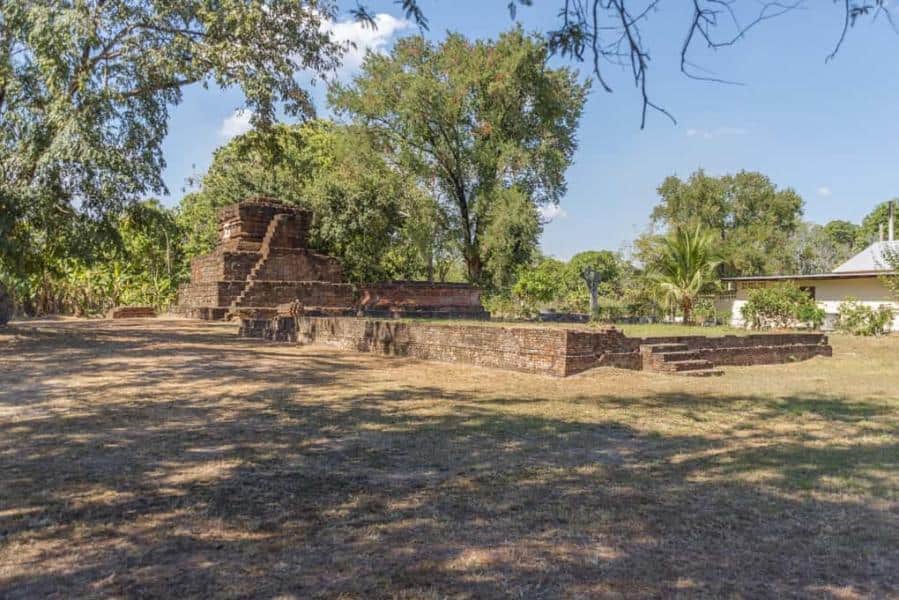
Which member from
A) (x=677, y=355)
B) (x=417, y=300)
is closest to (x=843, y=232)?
(x=417, y=300)

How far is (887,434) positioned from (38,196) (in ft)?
39.7

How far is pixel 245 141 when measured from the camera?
1420 centimetres

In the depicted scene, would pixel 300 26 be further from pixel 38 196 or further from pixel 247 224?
pixel 247 224

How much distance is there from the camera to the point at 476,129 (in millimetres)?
25781

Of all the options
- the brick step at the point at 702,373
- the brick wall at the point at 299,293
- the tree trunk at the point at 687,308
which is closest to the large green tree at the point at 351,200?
the brick wall at the point at 299,293

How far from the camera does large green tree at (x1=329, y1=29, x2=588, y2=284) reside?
78.9ft

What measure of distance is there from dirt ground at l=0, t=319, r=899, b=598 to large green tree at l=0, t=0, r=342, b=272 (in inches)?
195

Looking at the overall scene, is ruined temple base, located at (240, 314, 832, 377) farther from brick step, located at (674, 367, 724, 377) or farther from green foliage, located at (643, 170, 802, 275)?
green foliage, located at (643, 170, 802, 275)

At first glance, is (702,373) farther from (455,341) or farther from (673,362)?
(455,341)

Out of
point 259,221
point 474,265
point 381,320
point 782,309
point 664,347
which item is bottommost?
point 664,347

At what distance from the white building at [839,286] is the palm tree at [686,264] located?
3776 mm

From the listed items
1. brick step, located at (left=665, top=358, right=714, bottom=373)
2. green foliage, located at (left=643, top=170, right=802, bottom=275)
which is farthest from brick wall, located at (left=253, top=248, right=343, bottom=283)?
green foliage, located at (left=643, top=170, right=802, bottom=275)

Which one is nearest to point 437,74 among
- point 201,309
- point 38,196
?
point 201,309

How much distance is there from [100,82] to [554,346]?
9357mm
